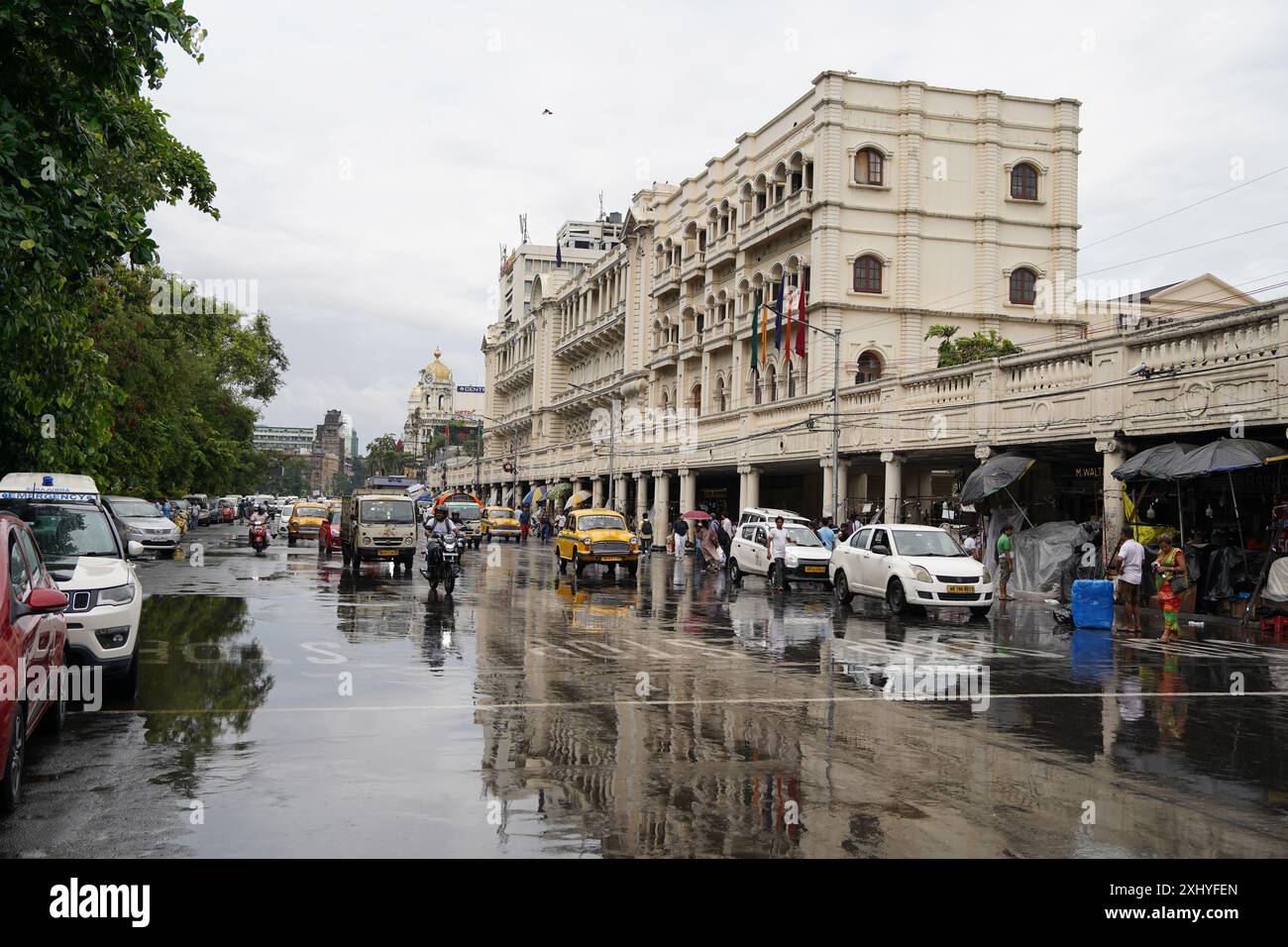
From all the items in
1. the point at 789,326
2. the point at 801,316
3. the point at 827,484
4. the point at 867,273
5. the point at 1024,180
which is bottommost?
the point at 827,484

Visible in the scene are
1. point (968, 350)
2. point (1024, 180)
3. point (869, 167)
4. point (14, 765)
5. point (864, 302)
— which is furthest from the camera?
point (1024, 180)

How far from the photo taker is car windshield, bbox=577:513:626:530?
1186 inches

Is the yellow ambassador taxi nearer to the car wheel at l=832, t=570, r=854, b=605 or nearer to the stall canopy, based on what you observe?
the car wheel at l=832, t=570, r=854, b=605

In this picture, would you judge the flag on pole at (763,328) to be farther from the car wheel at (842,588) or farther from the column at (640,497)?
the car wheel at (842,588)

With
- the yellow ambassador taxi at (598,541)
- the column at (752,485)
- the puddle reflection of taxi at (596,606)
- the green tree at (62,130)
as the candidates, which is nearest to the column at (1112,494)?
the puddle reflection of taxi at (596,606)

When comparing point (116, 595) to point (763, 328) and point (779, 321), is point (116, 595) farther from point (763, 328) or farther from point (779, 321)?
point (763, 328)

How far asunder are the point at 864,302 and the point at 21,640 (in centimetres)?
4339

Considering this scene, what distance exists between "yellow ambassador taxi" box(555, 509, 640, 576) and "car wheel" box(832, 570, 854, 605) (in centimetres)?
715

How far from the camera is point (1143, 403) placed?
923 inches

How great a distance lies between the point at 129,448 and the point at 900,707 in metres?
30.7

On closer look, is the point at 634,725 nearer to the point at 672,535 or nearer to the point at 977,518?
the point at 977,518

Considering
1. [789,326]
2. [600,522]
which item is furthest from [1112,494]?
[789,326]

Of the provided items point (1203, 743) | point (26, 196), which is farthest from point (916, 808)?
point (26, 196)

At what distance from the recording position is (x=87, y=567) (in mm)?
10203
